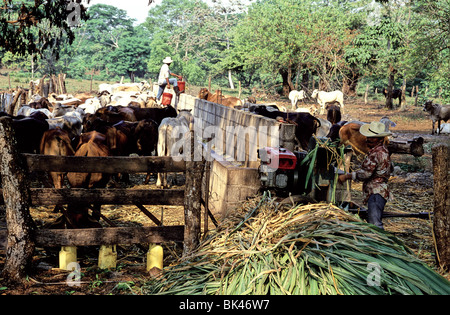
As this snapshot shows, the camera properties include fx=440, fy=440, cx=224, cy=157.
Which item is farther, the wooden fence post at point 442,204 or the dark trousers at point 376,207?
the dark trousers at point 376,207

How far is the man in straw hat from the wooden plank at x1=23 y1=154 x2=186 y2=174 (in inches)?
94.2

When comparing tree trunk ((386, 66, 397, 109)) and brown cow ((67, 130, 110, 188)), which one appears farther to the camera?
tree trunk ((386, 66, 397, 109))

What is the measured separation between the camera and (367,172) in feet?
19.9

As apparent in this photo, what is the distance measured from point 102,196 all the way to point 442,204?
440 centimetres

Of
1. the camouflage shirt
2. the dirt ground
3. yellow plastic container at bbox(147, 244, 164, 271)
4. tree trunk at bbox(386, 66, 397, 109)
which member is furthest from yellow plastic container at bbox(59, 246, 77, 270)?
tree trunk at bbox(386, 66, 397, 109)

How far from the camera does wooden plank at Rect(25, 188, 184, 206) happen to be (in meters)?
5.44

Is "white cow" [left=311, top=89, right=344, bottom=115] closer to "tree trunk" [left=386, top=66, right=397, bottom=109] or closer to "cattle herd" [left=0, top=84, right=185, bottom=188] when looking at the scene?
"tree trunk" [left=386, top=66, right=397, bottom=109]

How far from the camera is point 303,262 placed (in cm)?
370

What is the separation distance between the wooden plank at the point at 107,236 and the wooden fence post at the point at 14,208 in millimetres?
197

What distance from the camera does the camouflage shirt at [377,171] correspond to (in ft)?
19.8

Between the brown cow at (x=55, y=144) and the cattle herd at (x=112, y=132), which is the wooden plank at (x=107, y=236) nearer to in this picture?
the cattle herd at (x=112, y=132)

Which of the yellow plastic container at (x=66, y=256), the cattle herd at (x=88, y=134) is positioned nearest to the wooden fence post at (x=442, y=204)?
the yellow plastic container at (x=66, y=256)

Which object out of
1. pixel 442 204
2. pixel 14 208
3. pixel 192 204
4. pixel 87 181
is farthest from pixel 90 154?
pixel 442 204

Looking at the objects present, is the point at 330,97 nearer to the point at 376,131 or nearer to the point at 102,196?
the point at 376,131
